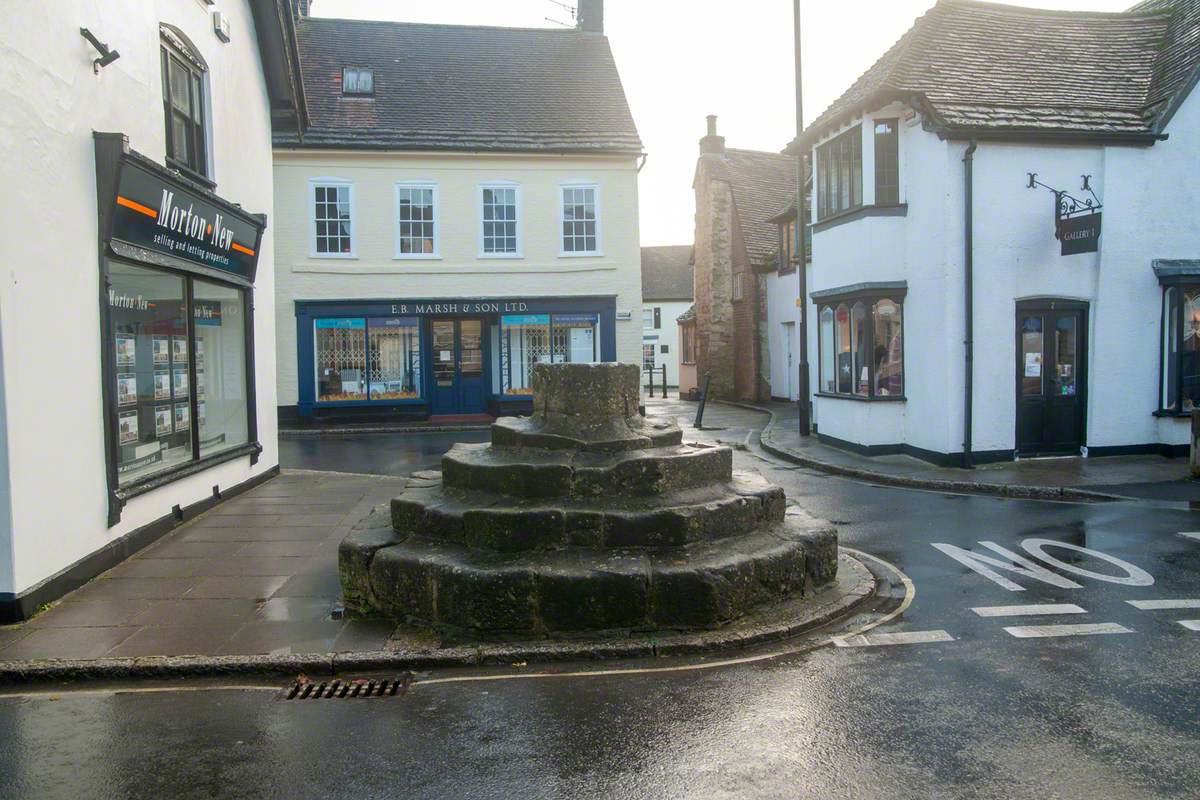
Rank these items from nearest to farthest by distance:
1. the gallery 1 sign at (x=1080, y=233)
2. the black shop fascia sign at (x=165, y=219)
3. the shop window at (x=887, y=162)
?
the black shop fascia sign at (x=165, y=219) → the gallery 1 sign at (x=1080, y=233) → the shop window at (x=887, y=162)

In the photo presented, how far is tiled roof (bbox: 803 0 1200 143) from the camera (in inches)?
579

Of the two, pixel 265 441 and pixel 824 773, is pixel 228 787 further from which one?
pixel 265 441

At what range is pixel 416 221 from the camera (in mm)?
24938

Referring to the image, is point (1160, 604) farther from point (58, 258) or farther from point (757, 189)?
point (757, 189)

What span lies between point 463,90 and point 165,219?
1881 centimetres

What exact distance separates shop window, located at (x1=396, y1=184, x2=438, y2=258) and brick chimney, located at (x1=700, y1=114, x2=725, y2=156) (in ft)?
46.9

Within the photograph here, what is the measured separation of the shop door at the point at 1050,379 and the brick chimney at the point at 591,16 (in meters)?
19.5

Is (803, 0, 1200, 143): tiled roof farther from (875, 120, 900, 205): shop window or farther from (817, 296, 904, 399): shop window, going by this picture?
(817, 296, 904, 399): shop window

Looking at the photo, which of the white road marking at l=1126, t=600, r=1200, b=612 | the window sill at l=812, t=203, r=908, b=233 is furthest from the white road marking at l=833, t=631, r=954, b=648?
the window sill at l=812, t=203, r=908, b=233

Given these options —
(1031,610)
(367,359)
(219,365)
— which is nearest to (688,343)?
(367,359)

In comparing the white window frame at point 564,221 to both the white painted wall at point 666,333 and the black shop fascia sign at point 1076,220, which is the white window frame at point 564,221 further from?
the white painted wall at point 666,333

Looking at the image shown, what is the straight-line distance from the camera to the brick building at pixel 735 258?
105ft

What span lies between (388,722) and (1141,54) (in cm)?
1820

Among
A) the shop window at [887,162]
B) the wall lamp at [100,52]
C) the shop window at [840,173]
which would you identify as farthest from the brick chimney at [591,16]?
the wall lamp at [100,52]
